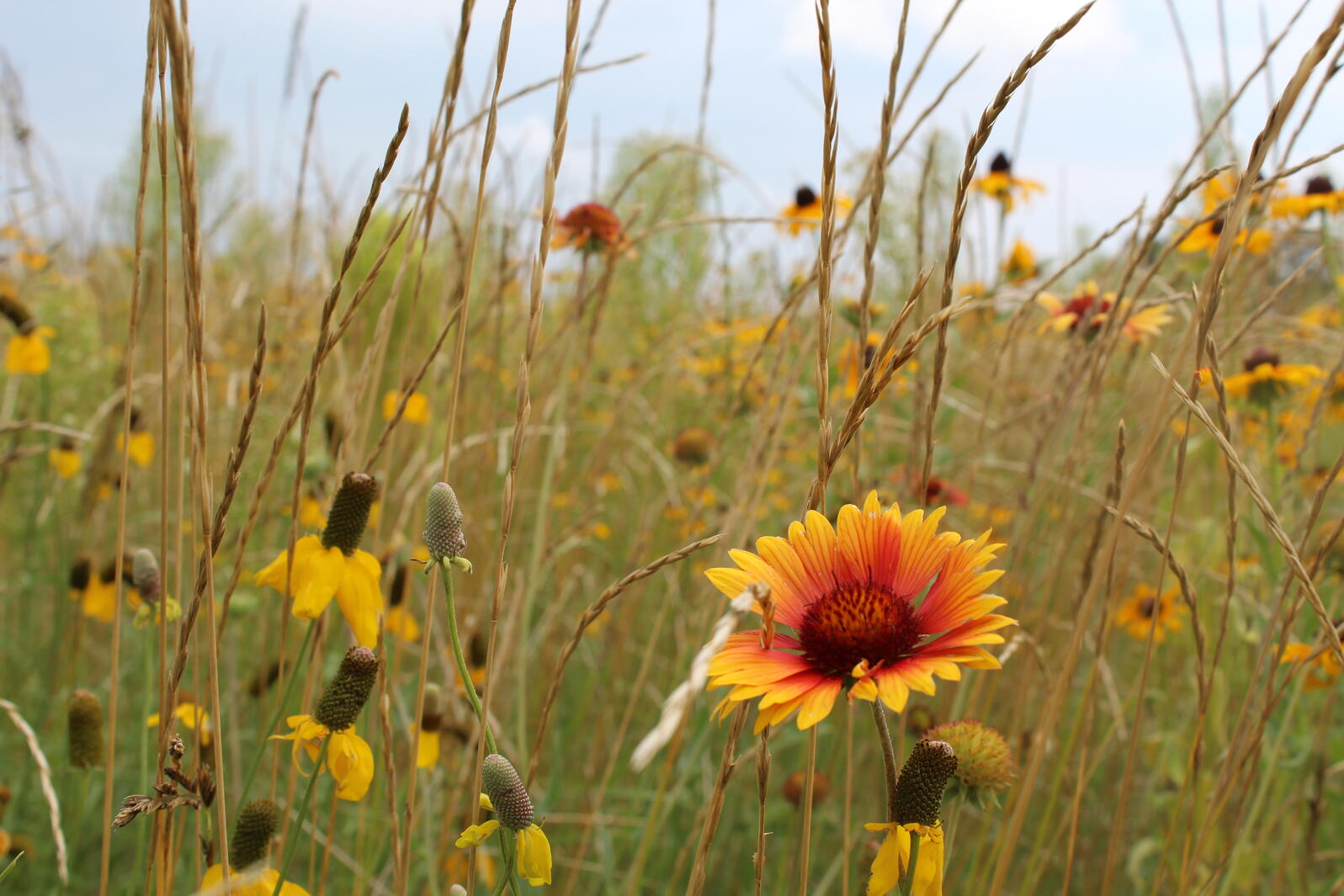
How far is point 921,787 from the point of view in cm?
53

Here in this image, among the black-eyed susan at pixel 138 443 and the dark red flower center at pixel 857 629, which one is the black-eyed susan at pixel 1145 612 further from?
the black-eyed susan at pixel 138 443

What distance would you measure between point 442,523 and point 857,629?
28 cm

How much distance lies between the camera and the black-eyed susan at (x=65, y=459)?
1.74 m

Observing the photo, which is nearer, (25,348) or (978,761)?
(978,761)

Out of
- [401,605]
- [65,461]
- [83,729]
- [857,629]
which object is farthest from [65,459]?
[857,629]

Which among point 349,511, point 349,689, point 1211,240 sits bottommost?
point 349,689

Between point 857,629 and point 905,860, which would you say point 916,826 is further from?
point 857,629

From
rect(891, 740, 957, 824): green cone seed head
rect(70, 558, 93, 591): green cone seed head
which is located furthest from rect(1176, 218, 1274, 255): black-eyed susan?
rect(70, 558, 93, 591): green cone seed head

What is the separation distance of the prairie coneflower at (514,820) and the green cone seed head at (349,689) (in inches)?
4.9

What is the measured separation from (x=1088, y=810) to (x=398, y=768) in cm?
127

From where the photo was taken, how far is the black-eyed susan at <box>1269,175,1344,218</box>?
1852 millimetres

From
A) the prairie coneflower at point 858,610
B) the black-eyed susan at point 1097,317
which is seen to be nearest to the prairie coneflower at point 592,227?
the black-eyed susan at point 1097,317

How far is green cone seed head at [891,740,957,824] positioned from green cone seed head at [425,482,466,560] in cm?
31

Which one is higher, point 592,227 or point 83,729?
point 592,227
